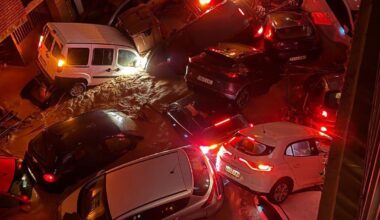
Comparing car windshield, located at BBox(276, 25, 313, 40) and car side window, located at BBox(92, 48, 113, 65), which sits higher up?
car windshield, located at BBox(276, 25, 313, 40)

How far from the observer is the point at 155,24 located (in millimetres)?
14961

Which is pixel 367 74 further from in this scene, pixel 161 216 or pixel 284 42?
pixel 284 42

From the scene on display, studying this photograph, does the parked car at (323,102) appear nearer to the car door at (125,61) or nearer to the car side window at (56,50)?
the car door at (125,61)

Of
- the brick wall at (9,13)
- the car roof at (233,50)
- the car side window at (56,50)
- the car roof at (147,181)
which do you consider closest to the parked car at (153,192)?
the car roof at (147,181)

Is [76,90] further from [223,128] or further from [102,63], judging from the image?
[223,128]

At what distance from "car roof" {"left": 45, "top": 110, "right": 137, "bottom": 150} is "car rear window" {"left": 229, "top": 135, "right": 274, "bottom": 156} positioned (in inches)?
113

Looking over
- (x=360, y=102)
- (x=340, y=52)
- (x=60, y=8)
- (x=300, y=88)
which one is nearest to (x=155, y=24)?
(x=60, y=8)

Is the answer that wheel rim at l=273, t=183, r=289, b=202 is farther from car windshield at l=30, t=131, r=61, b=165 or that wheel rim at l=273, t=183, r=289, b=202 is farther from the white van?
the white van

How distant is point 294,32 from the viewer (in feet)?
45.8

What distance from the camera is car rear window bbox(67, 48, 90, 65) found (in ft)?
42.3

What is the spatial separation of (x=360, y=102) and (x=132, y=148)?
8.91 meters

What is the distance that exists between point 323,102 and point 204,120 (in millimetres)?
3061

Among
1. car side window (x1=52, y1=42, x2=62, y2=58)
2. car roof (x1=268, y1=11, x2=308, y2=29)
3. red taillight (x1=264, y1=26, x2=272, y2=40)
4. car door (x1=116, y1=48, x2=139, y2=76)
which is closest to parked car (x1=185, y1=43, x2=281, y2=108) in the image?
red taillight (x1=264, y1=26, x2=272, y2=40)

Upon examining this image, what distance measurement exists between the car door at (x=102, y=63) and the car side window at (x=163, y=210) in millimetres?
6463
